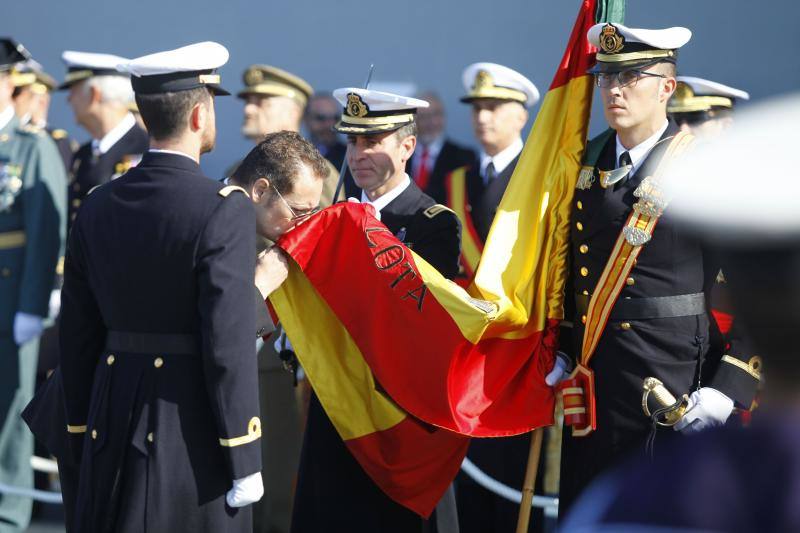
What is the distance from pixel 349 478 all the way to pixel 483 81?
2.91 m

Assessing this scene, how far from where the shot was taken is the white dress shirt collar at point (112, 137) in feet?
20.1

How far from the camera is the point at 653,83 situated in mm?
3596

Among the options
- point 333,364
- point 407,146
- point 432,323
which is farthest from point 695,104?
point 333,364

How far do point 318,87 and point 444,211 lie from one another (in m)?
4.98

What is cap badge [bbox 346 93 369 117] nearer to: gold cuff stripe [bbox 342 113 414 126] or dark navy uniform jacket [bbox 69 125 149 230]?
gold cuff stripe [bbox 342 113 414 126]

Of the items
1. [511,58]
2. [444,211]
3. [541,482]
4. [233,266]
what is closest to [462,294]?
[444,211]

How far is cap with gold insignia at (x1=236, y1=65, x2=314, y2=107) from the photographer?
21.4 feet

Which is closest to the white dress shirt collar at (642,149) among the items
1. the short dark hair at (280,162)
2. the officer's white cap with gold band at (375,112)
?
the officer's white cap with gold band at (375,112)

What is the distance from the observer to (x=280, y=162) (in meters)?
3.57

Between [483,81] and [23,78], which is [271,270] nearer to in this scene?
[483,81]

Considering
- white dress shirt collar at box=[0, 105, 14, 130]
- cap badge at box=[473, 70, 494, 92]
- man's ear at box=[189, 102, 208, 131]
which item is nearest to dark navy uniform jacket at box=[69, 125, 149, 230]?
white dress shirt collar at box=[0, 105, 14, 130]

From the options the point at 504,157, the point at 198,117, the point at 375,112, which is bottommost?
the point at 504,157

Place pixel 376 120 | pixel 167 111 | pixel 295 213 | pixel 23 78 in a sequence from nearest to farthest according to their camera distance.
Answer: pixel 167 111, pixel 295 213, pixel 376 120, pixel 23 78

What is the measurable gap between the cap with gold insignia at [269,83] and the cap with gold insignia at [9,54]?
120 centimetres
